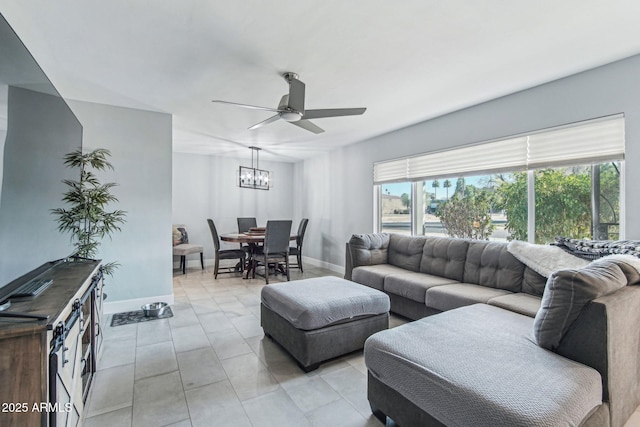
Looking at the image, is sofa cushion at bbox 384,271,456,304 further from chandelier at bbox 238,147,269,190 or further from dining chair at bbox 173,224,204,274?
dining chair at bbox 173,224,204,274

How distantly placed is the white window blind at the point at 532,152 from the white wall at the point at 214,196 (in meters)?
3.91

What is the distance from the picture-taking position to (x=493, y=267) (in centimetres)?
294

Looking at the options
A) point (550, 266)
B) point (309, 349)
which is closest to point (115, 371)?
point (309, 349)

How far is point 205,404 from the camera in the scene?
188 centimetres

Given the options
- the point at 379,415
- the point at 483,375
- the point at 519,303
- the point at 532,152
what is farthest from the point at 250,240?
the point at 483,375

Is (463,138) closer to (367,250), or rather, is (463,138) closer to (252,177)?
(367,250)

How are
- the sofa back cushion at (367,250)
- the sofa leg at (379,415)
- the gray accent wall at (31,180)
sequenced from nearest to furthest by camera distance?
the gray accent wall at (31,180) → the sofa leg at (379,415) → the sofa back cushion at (367,250)

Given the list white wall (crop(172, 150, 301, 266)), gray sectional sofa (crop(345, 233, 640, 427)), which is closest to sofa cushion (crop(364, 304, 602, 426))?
gray sectional sofa (crop(345, 233, 640, 427))

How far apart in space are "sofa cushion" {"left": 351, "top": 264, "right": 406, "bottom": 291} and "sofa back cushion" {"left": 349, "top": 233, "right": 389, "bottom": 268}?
0.08m

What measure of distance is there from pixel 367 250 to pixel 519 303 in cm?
191

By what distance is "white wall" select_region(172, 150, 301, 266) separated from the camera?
6.37 meters

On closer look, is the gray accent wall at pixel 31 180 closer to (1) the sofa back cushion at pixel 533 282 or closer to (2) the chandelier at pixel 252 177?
(2) the chandelier at pixel 252 177

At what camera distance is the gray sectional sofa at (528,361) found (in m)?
1.17

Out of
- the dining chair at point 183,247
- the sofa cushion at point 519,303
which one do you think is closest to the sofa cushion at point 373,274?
the sofa cushion at point 519,303
